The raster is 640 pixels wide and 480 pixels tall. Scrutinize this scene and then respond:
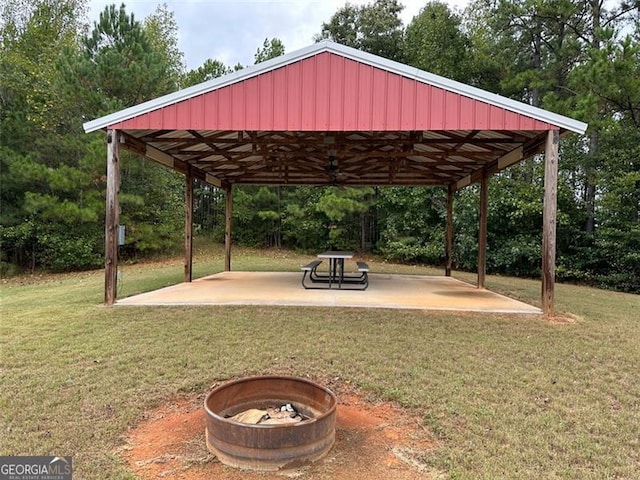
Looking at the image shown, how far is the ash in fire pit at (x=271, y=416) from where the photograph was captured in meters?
2.57

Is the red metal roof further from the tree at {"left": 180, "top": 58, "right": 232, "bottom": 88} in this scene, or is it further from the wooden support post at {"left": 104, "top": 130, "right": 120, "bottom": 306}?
the tree at {"left": 180, "top": 58, "right": 232, "bottom": 88}

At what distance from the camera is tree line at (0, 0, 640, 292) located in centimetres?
1156

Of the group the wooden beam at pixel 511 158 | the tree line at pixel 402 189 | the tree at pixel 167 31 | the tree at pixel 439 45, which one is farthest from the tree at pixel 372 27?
the wooden beam at pixel 511 158

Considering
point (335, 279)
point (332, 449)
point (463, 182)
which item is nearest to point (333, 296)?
point (335, 279)

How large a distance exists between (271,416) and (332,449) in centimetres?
44

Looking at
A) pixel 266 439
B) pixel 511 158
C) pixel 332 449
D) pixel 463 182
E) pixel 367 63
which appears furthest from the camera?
pixel 463 182

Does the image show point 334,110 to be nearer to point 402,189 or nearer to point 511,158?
point 511,158

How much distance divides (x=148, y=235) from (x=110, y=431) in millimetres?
12658

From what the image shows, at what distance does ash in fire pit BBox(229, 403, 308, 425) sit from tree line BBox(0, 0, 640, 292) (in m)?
11.0

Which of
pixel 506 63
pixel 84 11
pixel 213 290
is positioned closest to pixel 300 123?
pixel 213 290

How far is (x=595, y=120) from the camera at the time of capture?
10891mm

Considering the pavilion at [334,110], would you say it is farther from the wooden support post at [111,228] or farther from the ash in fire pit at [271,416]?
the ash in fire pit at [271,416]

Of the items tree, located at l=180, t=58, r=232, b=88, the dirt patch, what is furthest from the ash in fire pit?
tree, located at l=180, t=58, r=232, b=88

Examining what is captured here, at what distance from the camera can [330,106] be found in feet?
19.6
